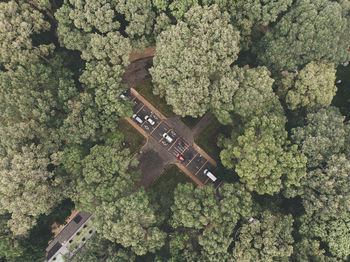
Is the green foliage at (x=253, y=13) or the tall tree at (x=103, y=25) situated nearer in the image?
the tall tree at (x=103, y=25)

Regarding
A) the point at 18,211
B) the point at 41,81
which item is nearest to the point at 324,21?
the point at 41,81

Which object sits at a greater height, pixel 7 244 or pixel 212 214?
pixel 212 214

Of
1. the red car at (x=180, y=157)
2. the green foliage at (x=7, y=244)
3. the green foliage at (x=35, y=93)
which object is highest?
the red car at (x=180, y=157)

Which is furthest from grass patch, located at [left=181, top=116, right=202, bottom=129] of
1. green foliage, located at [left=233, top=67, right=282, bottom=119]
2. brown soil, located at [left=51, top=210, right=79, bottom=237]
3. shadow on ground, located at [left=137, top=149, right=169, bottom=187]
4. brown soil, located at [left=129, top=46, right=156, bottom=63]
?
brown soil, located at [left=51, top=210, right=79, bottom=237]

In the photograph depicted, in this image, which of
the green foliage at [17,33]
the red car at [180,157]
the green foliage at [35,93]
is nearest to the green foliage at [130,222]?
the red car at [180,157]

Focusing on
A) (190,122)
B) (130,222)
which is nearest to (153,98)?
(190,122)

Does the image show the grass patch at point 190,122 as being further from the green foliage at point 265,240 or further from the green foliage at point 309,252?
A: the green foliage at point 309,252

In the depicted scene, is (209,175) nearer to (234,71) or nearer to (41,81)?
(234,71)

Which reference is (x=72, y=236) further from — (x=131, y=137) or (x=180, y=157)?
(x=180, y=157)
